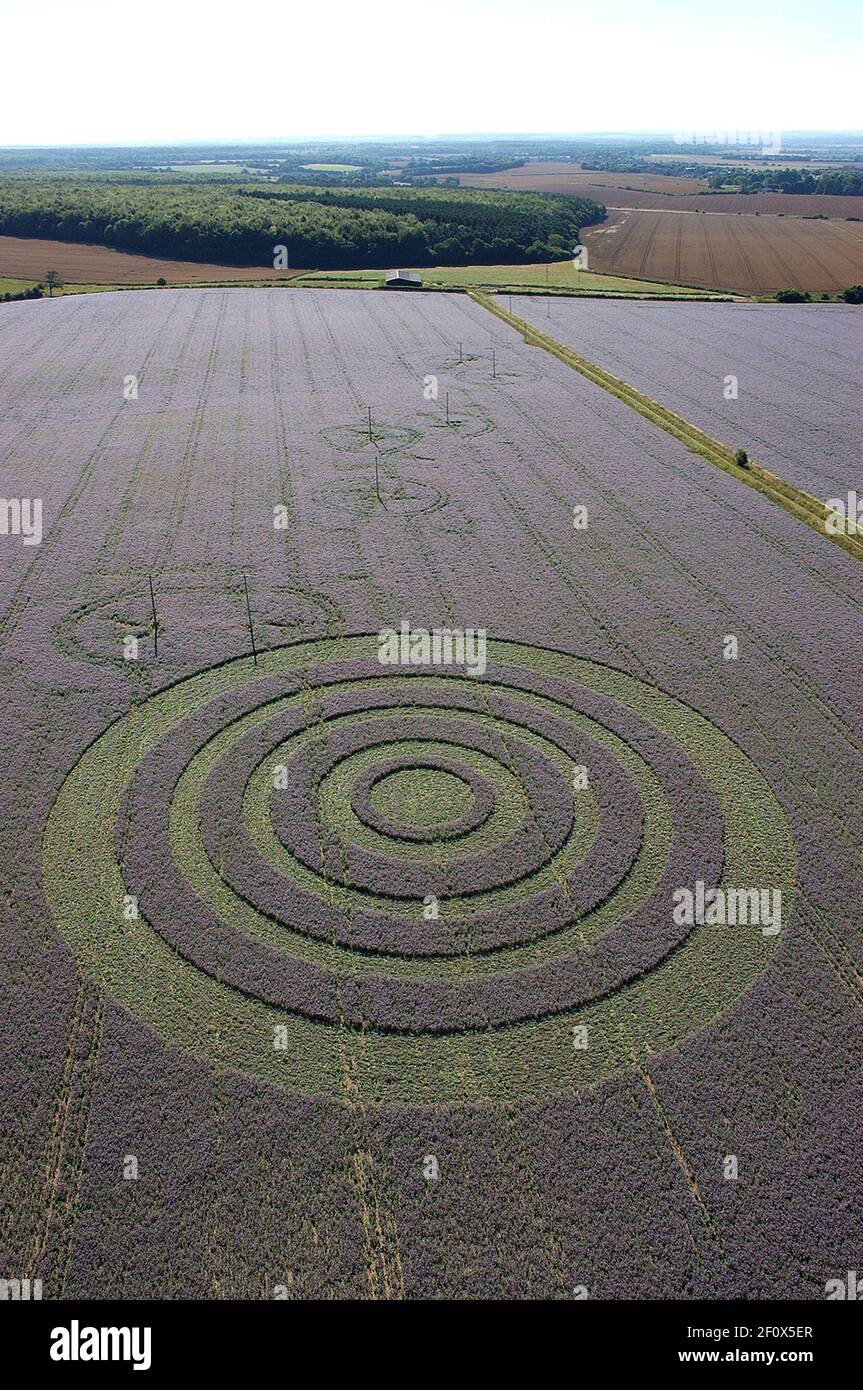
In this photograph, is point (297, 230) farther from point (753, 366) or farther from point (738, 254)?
point (753, 366)

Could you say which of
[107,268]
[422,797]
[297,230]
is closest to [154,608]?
[422,797]

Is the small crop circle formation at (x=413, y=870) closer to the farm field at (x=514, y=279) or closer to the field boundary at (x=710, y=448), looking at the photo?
the field boundary at (x=710, y=448)

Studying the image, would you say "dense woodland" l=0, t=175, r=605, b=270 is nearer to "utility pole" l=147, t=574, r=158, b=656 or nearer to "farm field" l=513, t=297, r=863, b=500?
"farm field" l=513, t=297, r=863, b=500

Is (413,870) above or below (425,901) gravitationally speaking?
above

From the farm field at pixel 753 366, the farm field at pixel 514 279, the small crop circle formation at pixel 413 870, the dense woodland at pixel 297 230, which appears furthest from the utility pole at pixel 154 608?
the dense woodland at pixel 297 230

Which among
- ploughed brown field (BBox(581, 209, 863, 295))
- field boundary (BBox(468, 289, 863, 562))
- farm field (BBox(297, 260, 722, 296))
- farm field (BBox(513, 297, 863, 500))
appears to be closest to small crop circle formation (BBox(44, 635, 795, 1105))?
field boundary (BBox(468, 289, 863, 562))
